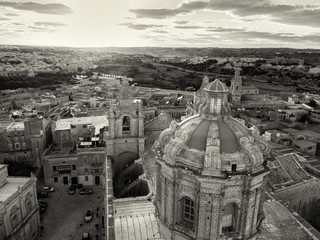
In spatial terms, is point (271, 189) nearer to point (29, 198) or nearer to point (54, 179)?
point (29, 198)

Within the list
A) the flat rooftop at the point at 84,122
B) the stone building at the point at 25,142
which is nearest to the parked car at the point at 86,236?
the flat rooftop at the point at 84,122

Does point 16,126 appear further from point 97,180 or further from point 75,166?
point 97,180

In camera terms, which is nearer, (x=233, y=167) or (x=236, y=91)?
(x=233, y=167)

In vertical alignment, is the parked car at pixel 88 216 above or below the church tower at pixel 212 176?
below

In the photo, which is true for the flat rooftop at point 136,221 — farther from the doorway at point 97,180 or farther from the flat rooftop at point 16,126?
the flat rooftop at point 16,126

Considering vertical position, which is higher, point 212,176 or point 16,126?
point 212,176

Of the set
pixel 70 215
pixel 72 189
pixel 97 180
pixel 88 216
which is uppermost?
pixel 97 180

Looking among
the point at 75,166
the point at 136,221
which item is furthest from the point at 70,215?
the point at 136,221

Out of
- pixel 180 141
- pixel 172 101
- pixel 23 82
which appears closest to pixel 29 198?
pixel 180 141
